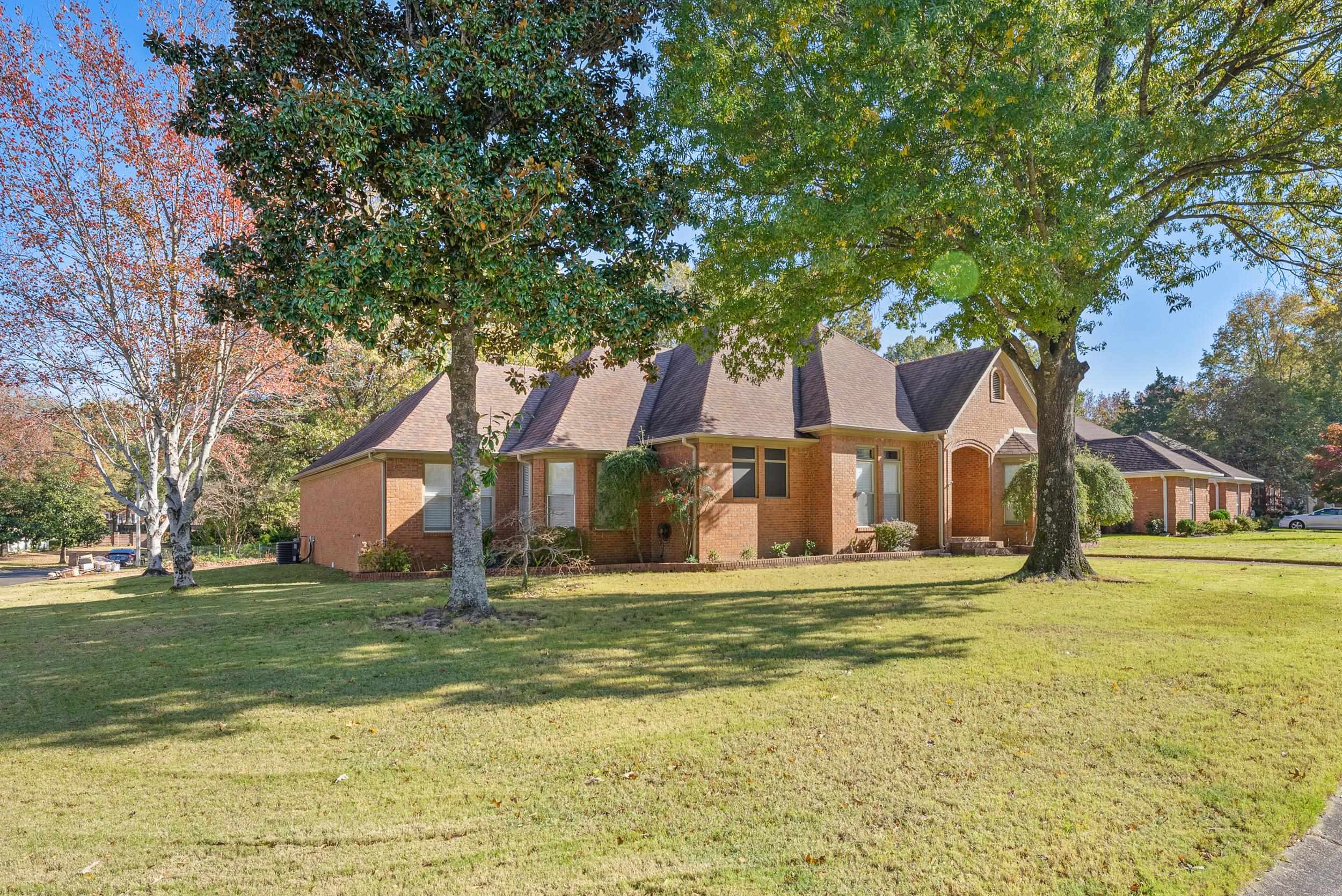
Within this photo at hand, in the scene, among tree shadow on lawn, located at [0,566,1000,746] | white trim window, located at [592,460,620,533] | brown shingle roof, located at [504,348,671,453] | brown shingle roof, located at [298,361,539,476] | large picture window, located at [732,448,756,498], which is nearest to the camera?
tree shadow on lawn, located at [0,566,1000,746]

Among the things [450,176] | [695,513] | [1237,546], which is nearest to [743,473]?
[695,513]

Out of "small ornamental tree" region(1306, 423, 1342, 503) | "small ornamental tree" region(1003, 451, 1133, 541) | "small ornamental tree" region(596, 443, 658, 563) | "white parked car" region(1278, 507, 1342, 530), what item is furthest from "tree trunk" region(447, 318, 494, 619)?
"white parked car" region(1278, 507, 1342, 530)

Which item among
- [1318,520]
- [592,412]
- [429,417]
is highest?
[592,412]

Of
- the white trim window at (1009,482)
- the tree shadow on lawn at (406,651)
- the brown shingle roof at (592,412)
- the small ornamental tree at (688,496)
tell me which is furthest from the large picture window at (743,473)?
the white trim window at (1009,482)

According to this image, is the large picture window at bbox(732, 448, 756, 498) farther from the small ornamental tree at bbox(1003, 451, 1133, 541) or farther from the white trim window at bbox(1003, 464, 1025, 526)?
the white trim window at bbox(1003, 464, 1025, 526)

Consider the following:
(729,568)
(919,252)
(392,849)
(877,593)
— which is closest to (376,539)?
(729,568)

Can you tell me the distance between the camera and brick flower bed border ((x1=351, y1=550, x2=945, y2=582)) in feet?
57.6

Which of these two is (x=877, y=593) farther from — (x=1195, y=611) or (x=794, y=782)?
(x=794, y=782)

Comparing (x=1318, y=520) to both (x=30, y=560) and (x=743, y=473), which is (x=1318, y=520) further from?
(x=30, y=560)

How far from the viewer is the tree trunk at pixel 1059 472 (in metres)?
14.3

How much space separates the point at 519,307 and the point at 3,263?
1387 cm

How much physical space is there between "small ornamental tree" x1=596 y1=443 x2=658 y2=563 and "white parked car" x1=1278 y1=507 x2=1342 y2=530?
42.4 metres

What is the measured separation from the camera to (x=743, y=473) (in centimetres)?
1939

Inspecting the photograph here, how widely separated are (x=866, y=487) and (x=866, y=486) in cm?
3
